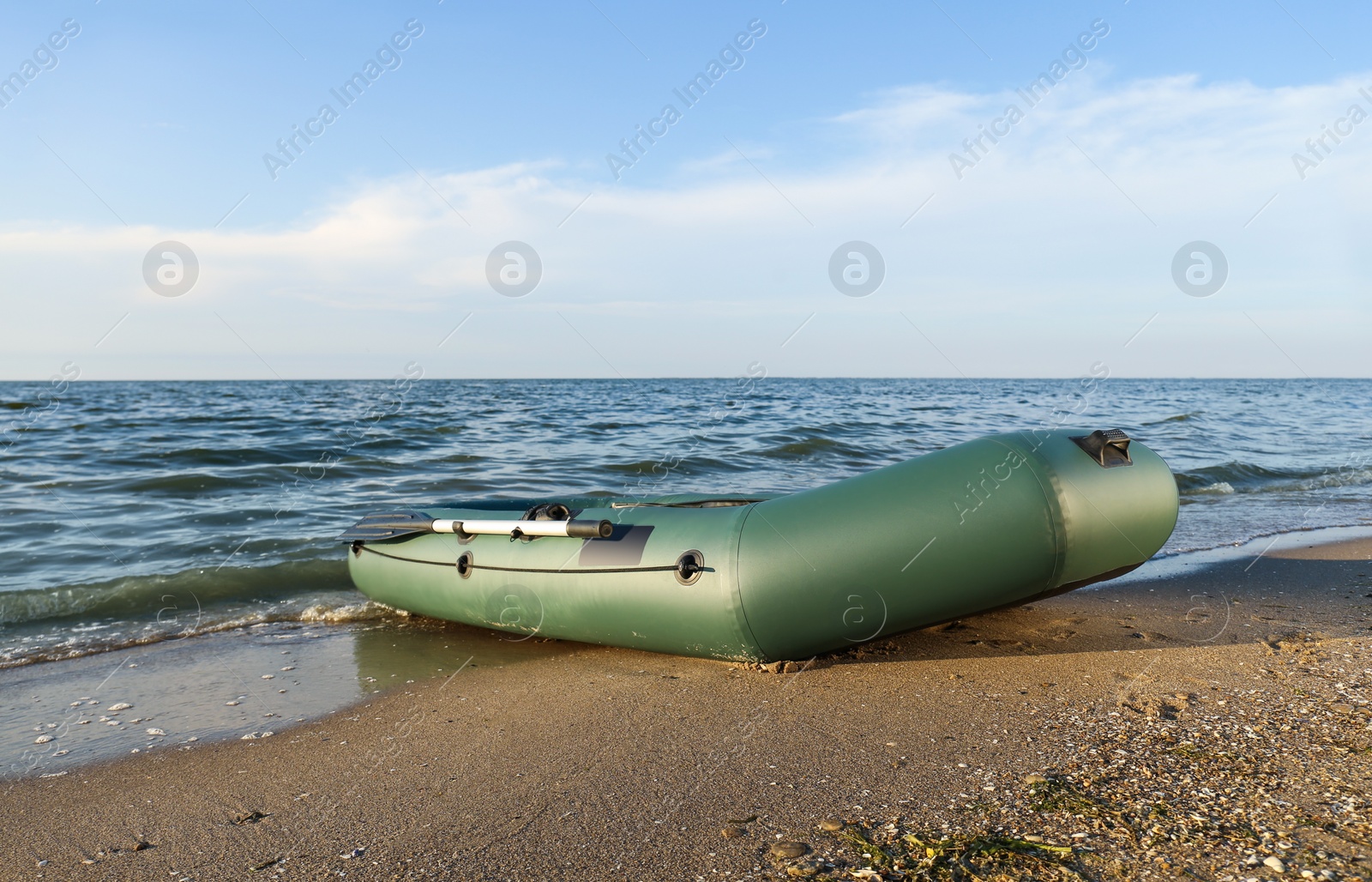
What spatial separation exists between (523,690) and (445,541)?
4.11 feet

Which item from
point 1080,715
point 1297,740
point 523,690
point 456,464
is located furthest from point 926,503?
point 456,464

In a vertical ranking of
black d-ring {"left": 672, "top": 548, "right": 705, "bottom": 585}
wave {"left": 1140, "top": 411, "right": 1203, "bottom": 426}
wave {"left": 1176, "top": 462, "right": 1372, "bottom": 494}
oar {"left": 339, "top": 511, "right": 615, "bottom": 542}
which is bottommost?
wave {"left": 1176, "top": 462, "right": 1372, "bottom": 494}

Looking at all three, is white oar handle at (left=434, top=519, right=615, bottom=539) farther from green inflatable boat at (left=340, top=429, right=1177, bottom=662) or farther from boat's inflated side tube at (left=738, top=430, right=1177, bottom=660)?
boat's inflated side tube at (left=738, top=430, right=1177, bottom=660)

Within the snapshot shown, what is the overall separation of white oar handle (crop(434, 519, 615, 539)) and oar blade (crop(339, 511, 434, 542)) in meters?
0.18

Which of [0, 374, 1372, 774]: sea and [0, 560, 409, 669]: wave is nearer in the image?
[0, 374, 1372, 774]: sea

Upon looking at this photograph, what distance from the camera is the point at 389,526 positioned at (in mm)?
4836

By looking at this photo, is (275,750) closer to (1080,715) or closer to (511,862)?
(511,862)

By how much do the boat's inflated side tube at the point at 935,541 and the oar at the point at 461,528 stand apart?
0.78 metres

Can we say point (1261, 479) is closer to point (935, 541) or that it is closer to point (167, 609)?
point (935, 541)

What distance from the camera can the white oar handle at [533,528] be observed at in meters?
3.93

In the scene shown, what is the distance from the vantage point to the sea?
160 inches

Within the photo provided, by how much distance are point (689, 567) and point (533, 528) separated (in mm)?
893

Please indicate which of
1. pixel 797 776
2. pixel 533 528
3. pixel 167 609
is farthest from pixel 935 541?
pixel 167 609

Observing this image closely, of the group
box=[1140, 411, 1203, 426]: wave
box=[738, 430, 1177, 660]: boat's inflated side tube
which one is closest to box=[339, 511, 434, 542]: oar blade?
box=[738, 430, 1177, 660]: boat's inflated side tube
